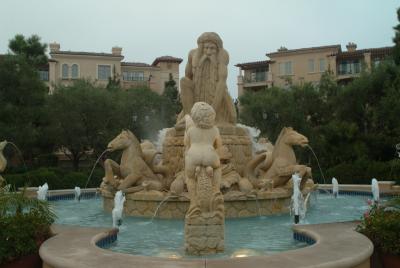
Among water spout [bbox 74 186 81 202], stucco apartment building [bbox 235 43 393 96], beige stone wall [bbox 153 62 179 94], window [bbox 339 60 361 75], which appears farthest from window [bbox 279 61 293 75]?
water spout [bbox 74 186 81 202]

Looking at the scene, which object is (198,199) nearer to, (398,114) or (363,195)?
(363,195)

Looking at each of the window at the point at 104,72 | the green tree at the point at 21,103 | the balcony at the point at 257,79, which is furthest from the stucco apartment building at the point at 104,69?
the green tree at the point at 21,103

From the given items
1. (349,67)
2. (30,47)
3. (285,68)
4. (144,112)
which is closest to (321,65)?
(349,67)

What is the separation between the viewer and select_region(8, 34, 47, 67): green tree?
48.4 meters

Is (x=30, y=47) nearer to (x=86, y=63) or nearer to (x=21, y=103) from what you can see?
(x=86, y=63)

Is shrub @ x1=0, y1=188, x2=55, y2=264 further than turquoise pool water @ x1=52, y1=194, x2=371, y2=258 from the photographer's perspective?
No

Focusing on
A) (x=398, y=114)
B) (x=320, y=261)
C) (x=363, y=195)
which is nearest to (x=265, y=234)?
(x=320, y=261)

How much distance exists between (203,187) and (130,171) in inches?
229

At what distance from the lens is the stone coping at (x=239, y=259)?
541 cm

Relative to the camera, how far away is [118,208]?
10.7 metres

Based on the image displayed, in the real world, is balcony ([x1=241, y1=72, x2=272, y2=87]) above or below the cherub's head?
above

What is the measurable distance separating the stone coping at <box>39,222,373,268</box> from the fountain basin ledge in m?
4.43

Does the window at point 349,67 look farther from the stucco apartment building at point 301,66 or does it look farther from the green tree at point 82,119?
the green tree at point 82,119

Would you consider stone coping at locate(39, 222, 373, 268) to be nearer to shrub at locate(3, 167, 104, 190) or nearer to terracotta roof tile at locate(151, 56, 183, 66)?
shrub at locate(3, 167, 104, 190)
